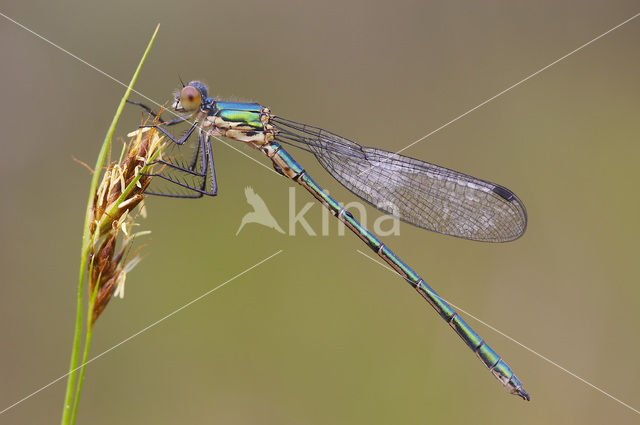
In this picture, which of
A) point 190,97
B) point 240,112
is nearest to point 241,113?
point 240,112

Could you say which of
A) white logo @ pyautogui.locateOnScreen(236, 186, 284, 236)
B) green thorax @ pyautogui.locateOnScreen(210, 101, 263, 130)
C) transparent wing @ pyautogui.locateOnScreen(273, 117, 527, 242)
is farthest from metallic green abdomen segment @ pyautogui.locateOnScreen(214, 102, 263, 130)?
white logo @ pyautogui.locateOnScreen(236, 186, 284, 236)

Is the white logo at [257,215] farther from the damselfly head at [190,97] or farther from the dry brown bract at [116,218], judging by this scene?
the dry brown bract at [116,218]

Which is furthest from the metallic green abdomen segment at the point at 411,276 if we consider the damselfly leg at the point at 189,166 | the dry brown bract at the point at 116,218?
the dry brown bract at the point at 116,218

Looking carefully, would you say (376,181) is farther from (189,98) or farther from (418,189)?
(189,98)

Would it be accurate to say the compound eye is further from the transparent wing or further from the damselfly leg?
the transparent wing

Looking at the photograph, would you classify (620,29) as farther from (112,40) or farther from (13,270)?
(13,270)

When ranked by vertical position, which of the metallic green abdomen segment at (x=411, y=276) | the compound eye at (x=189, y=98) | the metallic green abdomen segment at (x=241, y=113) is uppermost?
the compound eye at (x=189, y=98)

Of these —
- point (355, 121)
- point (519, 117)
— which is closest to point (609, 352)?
point (519, 117)
